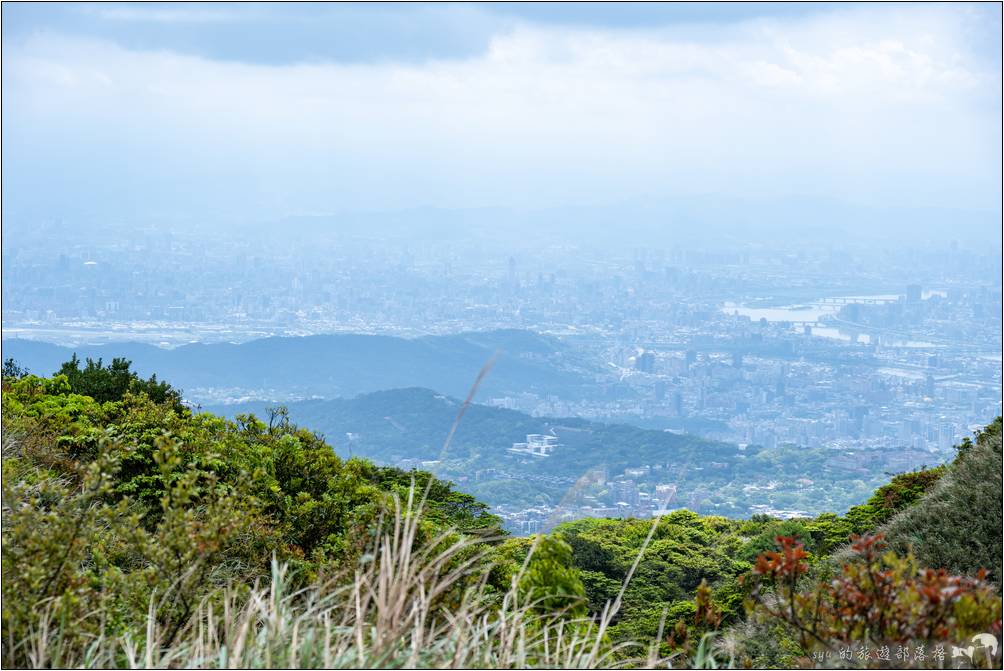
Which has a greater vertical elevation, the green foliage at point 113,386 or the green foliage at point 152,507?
the green foliage at point 113,386

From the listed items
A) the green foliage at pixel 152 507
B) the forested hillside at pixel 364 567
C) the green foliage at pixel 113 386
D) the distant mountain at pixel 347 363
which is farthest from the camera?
the distant mountain at pixel 347 363

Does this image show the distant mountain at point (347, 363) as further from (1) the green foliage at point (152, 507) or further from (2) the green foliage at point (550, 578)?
(2) the green foliage at point (550, 578)

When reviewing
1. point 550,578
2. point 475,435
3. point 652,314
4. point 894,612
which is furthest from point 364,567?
point 652,314

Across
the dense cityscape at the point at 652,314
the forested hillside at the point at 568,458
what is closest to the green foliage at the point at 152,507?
the forested hillside at the point at 568,458

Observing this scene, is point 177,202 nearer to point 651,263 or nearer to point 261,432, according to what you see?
point 651,263

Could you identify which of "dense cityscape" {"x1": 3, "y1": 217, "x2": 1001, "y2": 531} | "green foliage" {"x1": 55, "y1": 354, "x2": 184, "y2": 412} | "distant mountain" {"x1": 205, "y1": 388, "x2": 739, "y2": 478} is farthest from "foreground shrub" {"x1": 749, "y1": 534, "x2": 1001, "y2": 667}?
"dense cityscape" {"x1": 3, "y1": 217, "x2": 1001, "y2": 531}

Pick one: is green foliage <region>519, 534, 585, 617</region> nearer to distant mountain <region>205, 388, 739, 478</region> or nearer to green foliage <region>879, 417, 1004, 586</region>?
green foliage <region>879, 417, 1004, 586</region>
